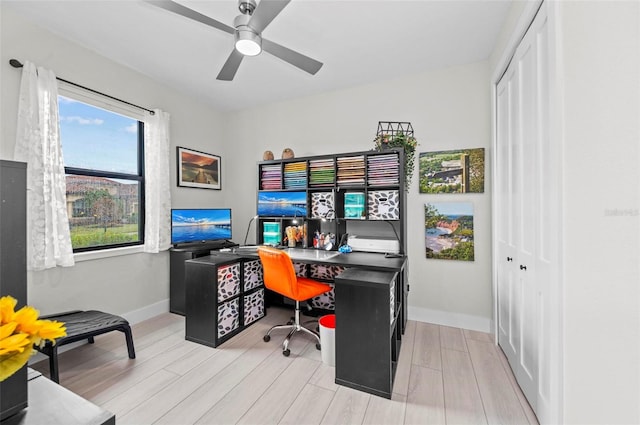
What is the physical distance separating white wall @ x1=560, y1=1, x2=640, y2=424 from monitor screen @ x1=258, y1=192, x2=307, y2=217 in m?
2.24

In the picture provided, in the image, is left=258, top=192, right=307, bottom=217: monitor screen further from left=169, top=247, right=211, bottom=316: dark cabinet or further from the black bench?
the black bench

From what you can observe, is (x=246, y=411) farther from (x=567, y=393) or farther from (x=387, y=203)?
(x=387, y=203)

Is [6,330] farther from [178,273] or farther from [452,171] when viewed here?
[452,171]

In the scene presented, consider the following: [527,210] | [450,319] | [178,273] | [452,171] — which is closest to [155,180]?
[178,273]

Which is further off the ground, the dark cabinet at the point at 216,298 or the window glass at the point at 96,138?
the window glass at the point at 96,138

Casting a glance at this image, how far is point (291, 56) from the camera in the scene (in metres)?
1.97

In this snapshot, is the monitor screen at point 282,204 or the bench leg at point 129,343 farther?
the monitor screen at point 282,204

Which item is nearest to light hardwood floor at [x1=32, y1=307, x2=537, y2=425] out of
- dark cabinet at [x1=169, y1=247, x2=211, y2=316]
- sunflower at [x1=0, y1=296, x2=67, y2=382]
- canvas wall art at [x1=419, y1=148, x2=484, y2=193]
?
dark cabinet at [x1=169, y1=247, x2=211, y2=316]

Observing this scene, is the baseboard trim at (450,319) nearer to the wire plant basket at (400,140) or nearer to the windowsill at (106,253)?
the wire plant basket at (400,140)

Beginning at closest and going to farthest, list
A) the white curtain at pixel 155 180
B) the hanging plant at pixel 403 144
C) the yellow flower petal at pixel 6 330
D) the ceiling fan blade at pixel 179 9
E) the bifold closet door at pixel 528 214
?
the yellow flower petal at pixel 6 330
the bifold closet door at pixel 528 214
the ceiling fan blade at pixel 179 9
the hanging plant at pixel 403 144
the white curtain at pixel 155 180

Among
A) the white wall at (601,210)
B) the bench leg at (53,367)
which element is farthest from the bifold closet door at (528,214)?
the bench leg at (53,367)

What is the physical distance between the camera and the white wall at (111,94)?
1984 millimetres

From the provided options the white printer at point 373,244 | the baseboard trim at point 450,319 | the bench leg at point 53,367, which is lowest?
the baseboard trim at point 450,319

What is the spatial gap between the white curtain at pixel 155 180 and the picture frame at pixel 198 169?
12.0 inches
